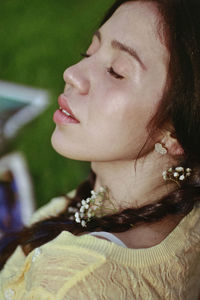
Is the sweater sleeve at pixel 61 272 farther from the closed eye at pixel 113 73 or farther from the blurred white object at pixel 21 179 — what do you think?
the blurred white object at pixel 21 179

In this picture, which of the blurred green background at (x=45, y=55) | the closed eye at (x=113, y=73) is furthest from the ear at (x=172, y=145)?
the blurred green background at (x=45, y=55)

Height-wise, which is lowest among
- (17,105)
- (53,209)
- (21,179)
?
(21,179)

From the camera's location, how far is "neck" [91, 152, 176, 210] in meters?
2.04

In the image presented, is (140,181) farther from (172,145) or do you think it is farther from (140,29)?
(140,29)

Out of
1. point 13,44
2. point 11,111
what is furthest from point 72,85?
point 13,44

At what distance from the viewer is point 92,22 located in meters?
4.87

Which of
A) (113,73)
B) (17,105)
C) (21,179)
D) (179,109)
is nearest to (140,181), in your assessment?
(179,109)

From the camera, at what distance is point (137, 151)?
1.98 metres

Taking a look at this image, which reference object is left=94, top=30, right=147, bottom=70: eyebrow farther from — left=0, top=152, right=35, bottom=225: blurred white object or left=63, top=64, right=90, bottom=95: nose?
left=0, top=152, right=35, bottom=225: blurred white object

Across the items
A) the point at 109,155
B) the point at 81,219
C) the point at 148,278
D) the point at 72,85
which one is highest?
the point at 72,85

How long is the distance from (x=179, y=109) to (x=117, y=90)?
263mm

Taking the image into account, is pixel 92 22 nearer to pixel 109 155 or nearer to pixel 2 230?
pixel 2 230

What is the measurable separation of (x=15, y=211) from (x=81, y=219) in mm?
1486

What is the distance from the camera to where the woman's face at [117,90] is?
1.88 metres
